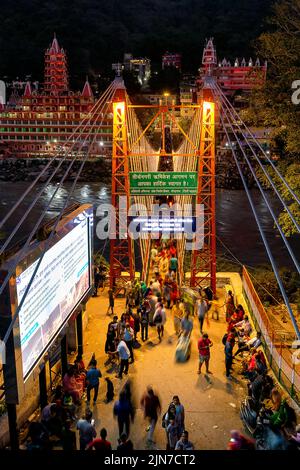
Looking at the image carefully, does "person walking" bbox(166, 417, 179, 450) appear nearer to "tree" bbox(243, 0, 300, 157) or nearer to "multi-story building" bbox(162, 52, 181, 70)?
"tree" bbox(243, 0, 300, 157)

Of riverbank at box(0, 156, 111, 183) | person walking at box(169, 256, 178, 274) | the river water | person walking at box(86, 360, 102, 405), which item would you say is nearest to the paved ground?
person walking at box(86, 360, 102, 405)

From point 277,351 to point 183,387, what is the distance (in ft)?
4.92

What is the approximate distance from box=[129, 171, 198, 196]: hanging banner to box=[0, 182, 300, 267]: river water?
19.7 ft

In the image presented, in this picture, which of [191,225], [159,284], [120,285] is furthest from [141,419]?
[191,225]

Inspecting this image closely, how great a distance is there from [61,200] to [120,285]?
31.1 metres

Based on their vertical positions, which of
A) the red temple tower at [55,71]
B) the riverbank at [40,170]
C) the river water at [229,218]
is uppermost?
the red temple tower at [55,71]

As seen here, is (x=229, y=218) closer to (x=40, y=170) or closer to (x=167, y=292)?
(x=167, y=292)

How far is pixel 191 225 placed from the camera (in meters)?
11.9

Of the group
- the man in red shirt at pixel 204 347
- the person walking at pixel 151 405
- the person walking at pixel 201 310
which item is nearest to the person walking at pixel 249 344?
the man in red shirt at pixel 204 347

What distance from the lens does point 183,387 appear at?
695 cm

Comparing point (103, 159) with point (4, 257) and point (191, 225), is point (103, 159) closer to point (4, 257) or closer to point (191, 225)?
point (191, 225)

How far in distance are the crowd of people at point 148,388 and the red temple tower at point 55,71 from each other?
56.9m

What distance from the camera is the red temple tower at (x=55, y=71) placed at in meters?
62.4

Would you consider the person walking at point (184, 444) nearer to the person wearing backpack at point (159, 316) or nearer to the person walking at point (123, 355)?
the person walking at point (123, 355)
